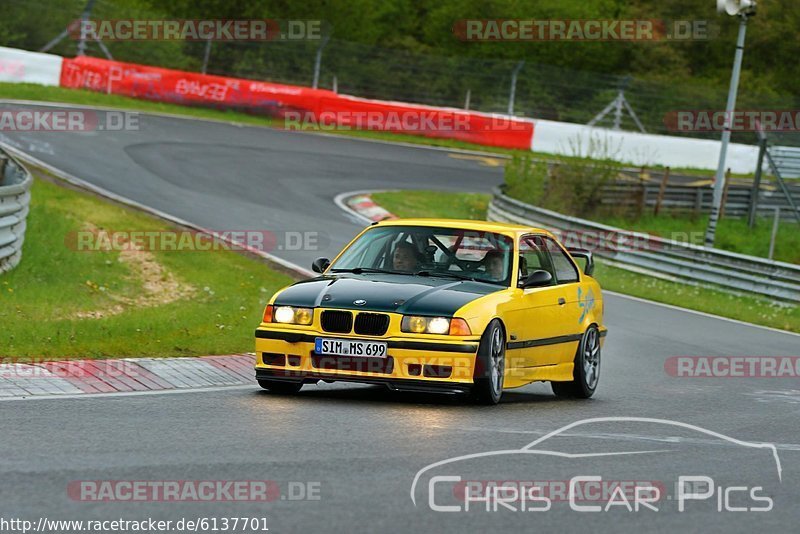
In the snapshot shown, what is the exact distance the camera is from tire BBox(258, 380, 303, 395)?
10.6 meters

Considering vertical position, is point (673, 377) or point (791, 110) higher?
point (791, 110)

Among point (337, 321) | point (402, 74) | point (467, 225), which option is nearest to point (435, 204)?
point (402, 74)

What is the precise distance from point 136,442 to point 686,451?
3.40 meters

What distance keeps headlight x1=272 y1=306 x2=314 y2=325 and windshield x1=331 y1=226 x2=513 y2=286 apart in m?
1.04

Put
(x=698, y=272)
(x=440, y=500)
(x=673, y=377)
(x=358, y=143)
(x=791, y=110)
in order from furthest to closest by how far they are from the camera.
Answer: (x=791, y=110), (x=358, y=143), (x=698, y=272), (x=673, y=377), (x=440, y=500)

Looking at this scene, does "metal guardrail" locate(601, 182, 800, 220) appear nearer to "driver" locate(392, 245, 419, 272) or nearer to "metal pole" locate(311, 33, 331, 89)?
"metal pole" locate(311, 33, 331, 89)

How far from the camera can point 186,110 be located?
38.2 meters

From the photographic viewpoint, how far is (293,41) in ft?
140

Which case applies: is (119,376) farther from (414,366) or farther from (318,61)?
(318,61)

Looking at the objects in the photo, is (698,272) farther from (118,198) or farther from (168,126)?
(168,126)

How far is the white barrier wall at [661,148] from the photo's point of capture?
40.8 m

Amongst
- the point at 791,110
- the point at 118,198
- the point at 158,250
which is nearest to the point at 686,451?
the point at 158,250
